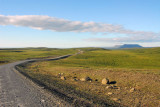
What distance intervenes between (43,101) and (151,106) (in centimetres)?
739

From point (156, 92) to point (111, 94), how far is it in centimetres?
356

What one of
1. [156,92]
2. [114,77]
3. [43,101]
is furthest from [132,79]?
[43,101]

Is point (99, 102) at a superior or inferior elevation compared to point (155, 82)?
inferior

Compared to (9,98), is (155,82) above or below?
above

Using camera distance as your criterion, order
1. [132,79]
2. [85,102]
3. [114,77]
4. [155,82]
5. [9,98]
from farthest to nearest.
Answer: [114,77] → [132,79] → [155,82] → [9,98] → [85,102]

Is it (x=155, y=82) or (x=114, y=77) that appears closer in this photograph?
(x=155, y=82)

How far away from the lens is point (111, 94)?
11.5 metres

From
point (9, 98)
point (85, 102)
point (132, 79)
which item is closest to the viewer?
point (85, 102)

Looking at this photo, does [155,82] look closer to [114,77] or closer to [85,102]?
[114,77]

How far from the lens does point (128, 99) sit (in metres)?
10.1

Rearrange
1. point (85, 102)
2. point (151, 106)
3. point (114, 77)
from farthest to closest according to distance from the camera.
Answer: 1. point (114, 77)
2. point (85, 102)
3. point (151, 106)

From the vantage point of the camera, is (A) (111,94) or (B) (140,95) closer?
(B) (140,95)

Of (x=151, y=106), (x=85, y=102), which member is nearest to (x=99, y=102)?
(x=85, y=102)

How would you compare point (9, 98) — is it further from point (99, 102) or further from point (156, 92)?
point (156, 92)
